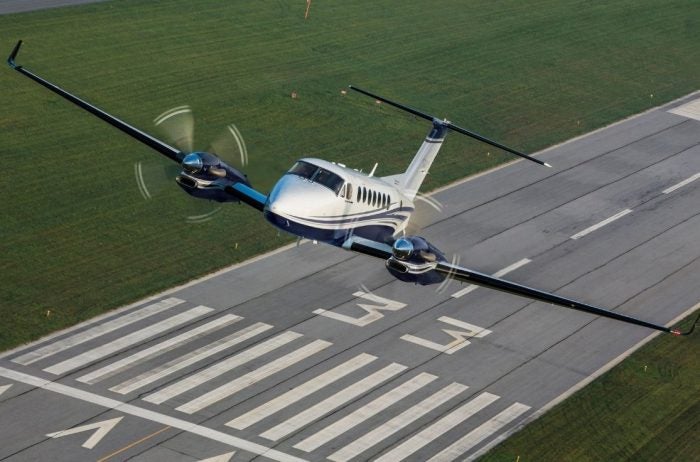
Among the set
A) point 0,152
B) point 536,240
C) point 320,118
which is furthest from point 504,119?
point 0,152

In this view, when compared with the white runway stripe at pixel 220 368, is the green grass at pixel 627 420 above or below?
below

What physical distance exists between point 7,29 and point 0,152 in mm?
21261

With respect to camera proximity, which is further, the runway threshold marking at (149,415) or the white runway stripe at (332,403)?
the white runway stripe at (332,403)

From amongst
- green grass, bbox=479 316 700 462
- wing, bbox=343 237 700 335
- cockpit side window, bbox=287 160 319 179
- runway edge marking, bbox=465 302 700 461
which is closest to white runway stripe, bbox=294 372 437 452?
runway edge marking, bbox=465 302 700 461

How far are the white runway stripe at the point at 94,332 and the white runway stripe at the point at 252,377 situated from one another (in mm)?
6826

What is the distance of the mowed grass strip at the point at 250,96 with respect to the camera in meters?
59.9

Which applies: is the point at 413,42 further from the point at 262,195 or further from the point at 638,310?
the point at 262,195

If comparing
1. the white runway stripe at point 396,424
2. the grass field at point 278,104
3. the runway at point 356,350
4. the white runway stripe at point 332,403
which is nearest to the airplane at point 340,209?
the runway at point 356,350

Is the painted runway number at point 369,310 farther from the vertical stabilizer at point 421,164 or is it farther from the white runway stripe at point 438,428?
the white runway stripe at point 438,428

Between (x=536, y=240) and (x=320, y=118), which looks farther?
(x=320, y=118)

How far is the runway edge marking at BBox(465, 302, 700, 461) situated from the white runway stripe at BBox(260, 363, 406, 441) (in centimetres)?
610

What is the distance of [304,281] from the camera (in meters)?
59.7

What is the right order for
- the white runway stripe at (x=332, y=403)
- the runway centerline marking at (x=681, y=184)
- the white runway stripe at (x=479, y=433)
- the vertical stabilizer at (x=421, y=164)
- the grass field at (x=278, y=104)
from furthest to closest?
the runway centerline marking at (x=681, y=184) → the vertical stabilizer at (x=421, y=164) → the grass field at (x=278, y=104) → the white runway stripe at (x=332, y=403) → the white runway stripe at (x=479, y=433)

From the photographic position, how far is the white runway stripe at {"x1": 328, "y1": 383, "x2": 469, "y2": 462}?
45.6m
